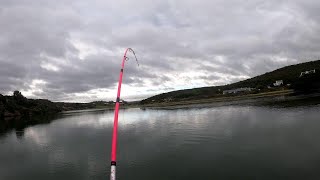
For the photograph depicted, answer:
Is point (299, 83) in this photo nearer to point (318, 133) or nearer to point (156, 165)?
point (318, 133)

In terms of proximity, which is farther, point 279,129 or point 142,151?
point 279,129

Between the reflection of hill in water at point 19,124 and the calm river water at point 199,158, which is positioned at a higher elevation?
the reflection of hill in water at point 19,124

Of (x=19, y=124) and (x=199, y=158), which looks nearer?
(x=199, y=158)

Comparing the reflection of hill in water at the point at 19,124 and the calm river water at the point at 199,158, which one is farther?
the reflection of hill in water at the point at 19,124

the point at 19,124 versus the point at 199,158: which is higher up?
the point at 19,124

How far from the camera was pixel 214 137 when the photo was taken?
39.1 metres

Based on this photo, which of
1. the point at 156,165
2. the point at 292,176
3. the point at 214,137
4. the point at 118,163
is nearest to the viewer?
the point at 292,176

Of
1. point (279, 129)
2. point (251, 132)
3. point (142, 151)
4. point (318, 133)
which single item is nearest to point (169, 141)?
point (142, 151)

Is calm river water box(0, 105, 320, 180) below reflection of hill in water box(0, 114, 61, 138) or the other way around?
below

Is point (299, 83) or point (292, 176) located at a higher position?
point (299, 83)

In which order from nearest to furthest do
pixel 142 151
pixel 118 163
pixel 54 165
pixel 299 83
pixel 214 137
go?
pixel 118 163
pixel 54 165
pixel 142 151
pixel 214 137
pixel 299 83

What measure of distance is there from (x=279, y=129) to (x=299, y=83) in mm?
Result: 100187

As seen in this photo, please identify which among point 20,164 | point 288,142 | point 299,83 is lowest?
point 20,164

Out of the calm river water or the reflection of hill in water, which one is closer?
the calm river water
